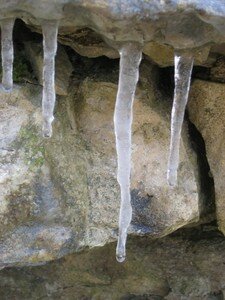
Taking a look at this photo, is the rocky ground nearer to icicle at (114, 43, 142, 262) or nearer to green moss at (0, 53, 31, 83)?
green moss at (0, 53, 31, 83)

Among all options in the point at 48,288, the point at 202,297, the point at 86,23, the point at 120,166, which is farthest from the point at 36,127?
the point at 202,297

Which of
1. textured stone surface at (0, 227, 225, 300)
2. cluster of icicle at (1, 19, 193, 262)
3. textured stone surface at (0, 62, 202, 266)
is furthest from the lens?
textured stone surface at (0, 227, 225, 300)

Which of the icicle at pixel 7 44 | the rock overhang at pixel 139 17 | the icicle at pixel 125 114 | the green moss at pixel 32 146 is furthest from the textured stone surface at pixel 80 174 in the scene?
the rock overhang at pixel 139 17

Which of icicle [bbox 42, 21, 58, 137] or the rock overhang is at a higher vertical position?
the rock overhang

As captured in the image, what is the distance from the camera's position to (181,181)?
178cm

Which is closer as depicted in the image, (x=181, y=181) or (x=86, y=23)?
(x=86, y=23)

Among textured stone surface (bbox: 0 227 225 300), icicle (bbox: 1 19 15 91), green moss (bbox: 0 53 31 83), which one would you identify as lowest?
textured stone surface (bbox: 0 227 225 300)

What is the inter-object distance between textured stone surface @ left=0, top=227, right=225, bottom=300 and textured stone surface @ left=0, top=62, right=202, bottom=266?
34cm

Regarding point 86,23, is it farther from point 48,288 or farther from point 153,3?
point 48,288

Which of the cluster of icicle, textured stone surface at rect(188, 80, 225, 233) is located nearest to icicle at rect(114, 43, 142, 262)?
the cluster of icicle

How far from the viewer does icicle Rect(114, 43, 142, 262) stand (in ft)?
4.50

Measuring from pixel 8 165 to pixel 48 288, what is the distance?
0.73m

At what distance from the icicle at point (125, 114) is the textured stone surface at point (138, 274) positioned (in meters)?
0.54

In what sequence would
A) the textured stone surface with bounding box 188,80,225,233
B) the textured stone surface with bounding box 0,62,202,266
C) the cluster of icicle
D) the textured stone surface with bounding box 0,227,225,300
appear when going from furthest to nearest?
1. the textured stone surface with bounding box 0,227,225,300
2. the textured stone surface with bounding box 188,80,225,233
3. the textured stone surface with bounding box 0,62,202,266
4. the cluster of icicle
